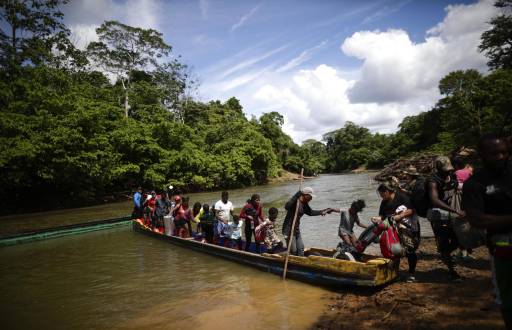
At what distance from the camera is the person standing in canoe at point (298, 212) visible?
685cm

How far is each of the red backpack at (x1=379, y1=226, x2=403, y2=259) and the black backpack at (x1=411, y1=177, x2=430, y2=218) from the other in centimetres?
54

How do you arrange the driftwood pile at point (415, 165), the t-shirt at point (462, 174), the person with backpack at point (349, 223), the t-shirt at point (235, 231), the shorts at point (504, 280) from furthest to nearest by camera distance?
1. the driftwood pile at point (415, 165)
2. the t-shirt at point (235, 231)
3. the person with backpack at point (349, 223)
4. the t-shirt at point (462, 174)
5. the shorts at point (504, 280)

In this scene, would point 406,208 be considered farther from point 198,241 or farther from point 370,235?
point 198,241

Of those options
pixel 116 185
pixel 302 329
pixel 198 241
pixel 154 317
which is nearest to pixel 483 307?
pixel 302 329

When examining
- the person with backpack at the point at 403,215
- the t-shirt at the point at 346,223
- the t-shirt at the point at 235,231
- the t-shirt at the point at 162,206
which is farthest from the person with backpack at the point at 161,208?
the person with backpack at the point at 403,215

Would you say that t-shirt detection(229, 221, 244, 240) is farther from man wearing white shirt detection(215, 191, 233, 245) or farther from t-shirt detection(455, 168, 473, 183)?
t-shirt detection(455, 168, 473, 183)

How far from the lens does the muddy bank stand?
425 centimetres

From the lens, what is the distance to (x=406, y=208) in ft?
18.5

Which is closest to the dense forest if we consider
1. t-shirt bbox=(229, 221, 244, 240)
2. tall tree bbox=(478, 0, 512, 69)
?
tall tree bbox=(478, 0, 512, 69)

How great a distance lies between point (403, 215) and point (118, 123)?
31.7 m

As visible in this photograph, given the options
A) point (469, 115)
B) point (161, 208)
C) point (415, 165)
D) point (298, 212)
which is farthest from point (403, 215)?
point (469, 115)

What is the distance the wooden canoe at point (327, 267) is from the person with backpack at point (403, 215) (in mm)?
332

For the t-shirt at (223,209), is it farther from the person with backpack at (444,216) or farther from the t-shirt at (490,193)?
the t-shirt at (490,193)

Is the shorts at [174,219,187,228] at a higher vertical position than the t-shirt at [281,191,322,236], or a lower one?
lower
